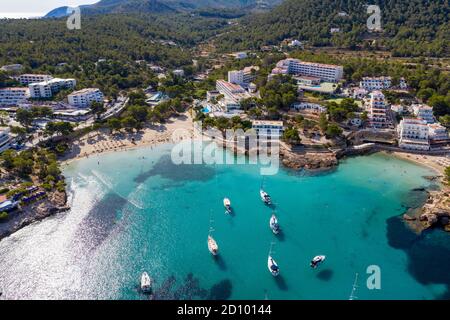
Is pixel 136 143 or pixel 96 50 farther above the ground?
pixel 96 50

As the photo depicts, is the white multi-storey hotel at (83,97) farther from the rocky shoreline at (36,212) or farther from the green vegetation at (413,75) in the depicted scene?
the green vegetation at (413,75)

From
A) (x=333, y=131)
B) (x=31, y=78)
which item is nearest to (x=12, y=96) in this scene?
(x=31, y=78)

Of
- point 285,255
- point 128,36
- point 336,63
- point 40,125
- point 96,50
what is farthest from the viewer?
point 128,36

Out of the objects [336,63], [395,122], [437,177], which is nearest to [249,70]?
[336,63]

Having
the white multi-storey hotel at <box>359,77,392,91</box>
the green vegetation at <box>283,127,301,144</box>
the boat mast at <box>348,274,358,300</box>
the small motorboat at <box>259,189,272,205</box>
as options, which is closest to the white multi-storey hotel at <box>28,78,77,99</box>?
the green vegetation at <box>283,127,301,144</box>

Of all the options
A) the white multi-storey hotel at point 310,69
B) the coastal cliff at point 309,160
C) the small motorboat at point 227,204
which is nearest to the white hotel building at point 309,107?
the white multi-storey hotel at point 310,69

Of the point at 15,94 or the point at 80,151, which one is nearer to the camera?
the point at 80,151

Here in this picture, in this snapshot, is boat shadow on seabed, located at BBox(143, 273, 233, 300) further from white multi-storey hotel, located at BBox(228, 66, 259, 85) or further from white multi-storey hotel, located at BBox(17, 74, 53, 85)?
white multi-storey hotel, located at BBox(17, 74, 53, 85)

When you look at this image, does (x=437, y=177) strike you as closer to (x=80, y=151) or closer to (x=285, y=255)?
(x=285, y=255)
